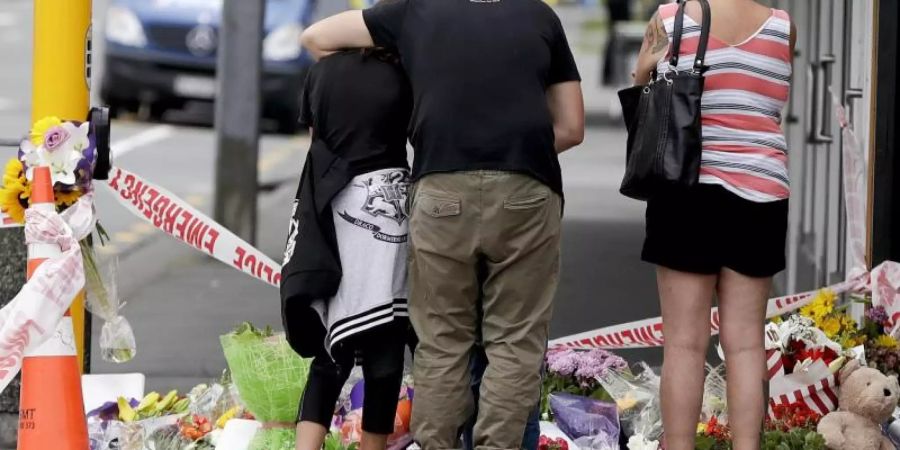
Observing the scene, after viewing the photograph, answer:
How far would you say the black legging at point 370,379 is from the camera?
484 cm

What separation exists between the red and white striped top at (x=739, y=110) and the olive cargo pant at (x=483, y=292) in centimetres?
48

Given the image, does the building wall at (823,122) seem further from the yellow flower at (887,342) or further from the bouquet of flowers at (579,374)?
the bouquet of flowers at (579,374)

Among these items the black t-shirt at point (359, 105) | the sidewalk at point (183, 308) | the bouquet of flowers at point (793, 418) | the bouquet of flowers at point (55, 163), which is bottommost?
the sidewalk at point (183, 308)

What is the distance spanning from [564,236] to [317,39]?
6.98 meters

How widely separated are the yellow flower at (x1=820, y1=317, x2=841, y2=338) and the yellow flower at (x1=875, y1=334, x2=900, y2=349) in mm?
141

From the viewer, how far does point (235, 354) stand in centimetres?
539

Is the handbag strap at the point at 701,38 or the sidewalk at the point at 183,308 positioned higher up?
the handbag strap at the point at 701,38

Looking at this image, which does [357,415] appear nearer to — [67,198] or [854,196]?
[67,198]

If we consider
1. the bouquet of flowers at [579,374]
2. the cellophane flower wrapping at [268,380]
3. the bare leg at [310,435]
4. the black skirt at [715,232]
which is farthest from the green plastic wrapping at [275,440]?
the black skirt at [715,232]

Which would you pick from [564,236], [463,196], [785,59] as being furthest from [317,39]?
[564,236]

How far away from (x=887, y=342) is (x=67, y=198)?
281cm

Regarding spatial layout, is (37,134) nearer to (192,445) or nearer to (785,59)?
(192,445)

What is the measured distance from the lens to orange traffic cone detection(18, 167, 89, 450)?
498cm

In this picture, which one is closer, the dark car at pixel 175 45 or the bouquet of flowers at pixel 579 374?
the bouquet of flowers at pixel 579 374
